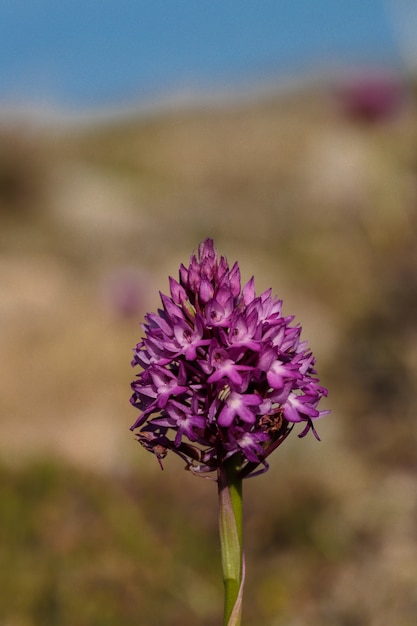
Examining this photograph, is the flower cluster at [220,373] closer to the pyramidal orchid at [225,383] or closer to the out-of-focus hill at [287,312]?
the pyramidal orchid at [225,383]

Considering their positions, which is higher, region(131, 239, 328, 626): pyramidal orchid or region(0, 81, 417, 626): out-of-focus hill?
region(0, 81, 417, 626): out-of-focus hill

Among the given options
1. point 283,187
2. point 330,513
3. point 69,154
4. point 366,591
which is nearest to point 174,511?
point 330,513

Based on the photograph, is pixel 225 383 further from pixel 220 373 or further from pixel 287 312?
pixel 287 312

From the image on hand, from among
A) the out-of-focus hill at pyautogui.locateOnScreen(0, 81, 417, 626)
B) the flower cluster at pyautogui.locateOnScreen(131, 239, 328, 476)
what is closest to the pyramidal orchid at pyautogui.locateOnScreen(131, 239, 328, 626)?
the flower cluster at pyautogui.locateOnScreen(131, 239, 328, 476)

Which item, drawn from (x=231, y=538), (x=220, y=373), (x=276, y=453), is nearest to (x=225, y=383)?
(x=220, y=373)

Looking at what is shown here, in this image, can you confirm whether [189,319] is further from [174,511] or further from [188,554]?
[174,511]

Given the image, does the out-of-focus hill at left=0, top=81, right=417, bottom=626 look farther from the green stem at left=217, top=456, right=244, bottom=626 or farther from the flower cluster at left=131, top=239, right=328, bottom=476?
the flower cluster at left=131, top=239, right=328, bottom=476

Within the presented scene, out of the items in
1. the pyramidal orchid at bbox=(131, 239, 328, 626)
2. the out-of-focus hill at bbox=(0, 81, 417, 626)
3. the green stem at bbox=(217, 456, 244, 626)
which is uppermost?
the out-of-focus hill at bbox=(0, 81, 417, 626)
